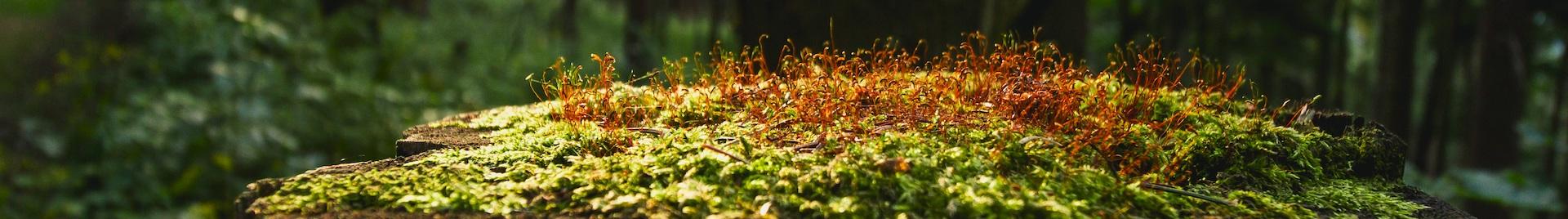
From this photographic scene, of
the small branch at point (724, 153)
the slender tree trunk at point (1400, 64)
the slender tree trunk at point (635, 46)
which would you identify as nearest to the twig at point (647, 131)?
the small branch at point (724, 153)

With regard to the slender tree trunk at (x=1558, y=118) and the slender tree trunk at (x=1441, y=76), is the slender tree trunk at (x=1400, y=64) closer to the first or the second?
the slender tree trunk at (x=1441, y=76)

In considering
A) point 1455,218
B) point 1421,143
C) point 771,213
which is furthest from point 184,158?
point 1421,143

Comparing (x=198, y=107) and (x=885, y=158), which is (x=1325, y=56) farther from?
(x=885, y=158)

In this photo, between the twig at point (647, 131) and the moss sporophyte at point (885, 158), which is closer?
the moss sporophyte at point (885, 158)

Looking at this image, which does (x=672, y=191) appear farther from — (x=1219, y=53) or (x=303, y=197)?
(x=1219, y=53)

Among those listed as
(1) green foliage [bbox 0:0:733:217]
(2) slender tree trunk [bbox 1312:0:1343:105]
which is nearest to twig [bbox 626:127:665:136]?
(1) green foliage [bbox 0:0:733:217]

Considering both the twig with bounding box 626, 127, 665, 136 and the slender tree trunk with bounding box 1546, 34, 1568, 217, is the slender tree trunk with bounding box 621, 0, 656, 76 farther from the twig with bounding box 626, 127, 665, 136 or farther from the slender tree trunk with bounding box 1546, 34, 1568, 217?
the twig with bounding box 626, 127, 665, 136

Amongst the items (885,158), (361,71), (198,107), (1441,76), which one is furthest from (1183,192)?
(1441,76)
